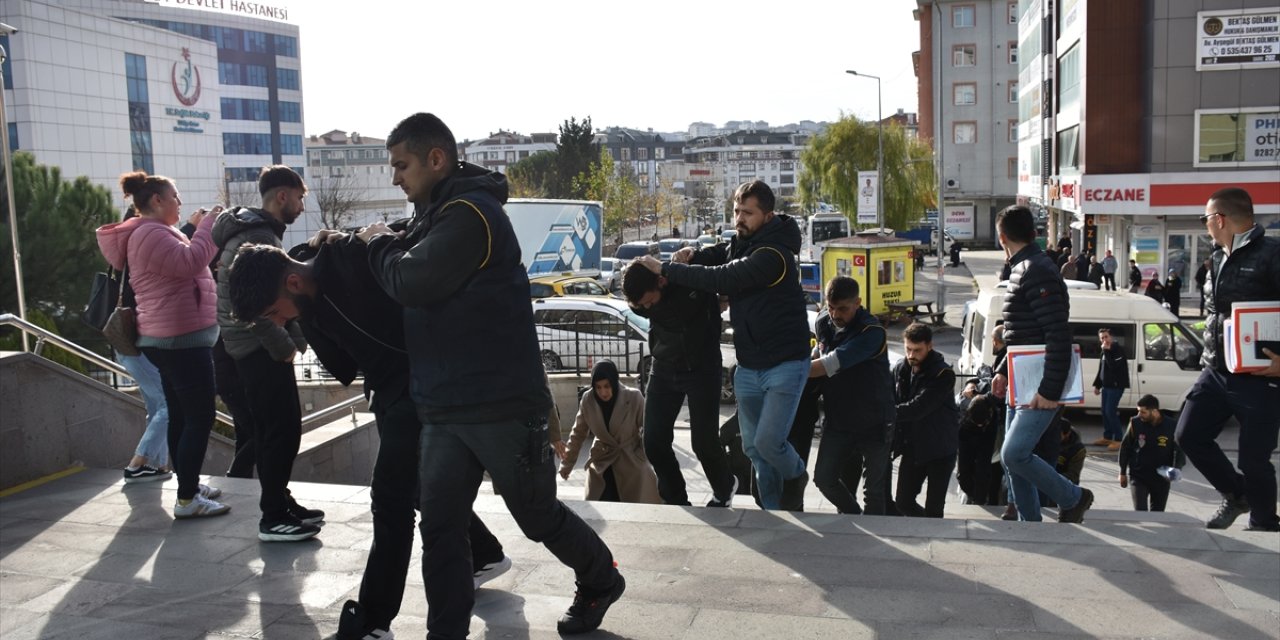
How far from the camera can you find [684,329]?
5480 mm

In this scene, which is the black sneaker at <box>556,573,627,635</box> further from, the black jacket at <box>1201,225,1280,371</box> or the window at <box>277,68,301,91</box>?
the window at <box>277,68,301,91</box>

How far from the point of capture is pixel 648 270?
17.1 feet

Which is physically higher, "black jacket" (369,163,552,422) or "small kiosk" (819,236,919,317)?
"black jacket" (369,163,552,422)

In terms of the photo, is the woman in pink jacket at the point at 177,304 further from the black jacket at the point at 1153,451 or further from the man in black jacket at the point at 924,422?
the black jacket at the point at 1153,451


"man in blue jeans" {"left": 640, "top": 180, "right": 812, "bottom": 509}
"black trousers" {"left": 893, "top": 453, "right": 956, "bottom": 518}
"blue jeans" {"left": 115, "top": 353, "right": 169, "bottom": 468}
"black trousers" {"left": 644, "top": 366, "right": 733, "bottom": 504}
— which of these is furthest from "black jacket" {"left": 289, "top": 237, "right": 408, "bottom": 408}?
"black trousers" {"left": 893, "top": 453, "right": 956, "bottom": 518}

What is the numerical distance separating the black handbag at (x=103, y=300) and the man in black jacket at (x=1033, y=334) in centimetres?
500

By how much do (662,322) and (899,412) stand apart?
255 centimetres

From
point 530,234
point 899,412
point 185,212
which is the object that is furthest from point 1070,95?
point 185,212

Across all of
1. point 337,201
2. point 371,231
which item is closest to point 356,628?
point 371,231

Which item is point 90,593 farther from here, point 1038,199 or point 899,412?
point 1038,199

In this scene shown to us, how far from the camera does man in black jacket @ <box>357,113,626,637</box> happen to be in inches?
138

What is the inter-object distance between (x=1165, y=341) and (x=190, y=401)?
45.7 ft

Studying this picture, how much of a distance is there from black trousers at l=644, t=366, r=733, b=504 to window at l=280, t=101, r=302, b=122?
94.9 metres

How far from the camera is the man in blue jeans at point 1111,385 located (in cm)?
1391
